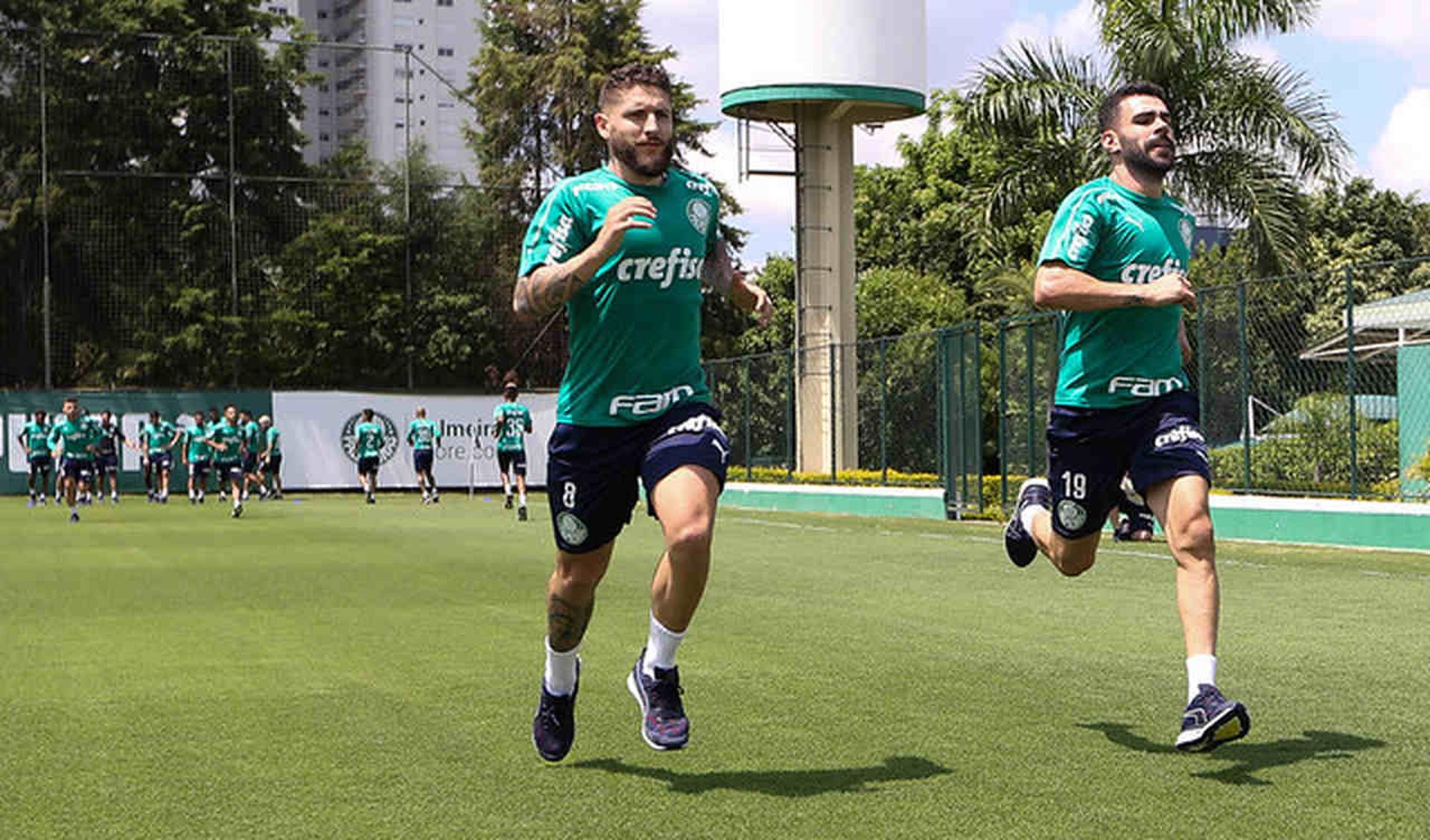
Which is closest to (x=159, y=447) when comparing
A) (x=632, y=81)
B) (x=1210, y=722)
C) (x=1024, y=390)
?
(x=1024, y=390)

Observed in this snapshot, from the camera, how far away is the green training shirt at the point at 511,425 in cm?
2641

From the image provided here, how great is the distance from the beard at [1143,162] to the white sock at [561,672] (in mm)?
2525

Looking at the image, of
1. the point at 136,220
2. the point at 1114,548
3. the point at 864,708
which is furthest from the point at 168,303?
the point at 864,708

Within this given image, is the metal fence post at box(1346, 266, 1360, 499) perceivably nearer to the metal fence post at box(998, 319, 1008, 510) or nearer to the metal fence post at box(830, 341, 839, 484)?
the metal fence post at box(998, 319, 1008, 510)

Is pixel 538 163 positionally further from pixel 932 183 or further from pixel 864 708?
pixel 864 708

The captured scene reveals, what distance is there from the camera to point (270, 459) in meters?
36.7

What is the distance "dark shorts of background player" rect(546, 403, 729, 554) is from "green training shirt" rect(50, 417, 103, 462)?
25.4 m

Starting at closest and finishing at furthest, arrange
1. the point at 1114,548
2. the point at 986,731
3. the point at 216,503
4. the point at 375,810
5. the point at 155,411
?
the point at 375,810 → the point at 986,731 → the point at 1114,548 → the point at 216,503 → the point at 155,411

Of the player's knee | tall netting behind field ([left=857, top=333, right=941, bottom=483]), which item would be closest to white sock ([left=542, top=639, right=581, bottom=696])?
the player's knee

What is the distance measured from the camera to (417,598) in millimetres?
11859

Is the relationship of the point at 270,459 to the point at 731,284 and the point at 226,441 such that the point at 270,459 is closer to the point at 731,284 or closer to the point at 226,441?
the point at 226,441

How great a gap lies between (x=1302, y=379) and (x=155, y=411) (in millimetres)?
27147

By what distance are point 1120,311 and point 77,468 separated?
25668 millimetres

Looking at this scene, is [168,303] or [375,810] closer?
[375,810]
